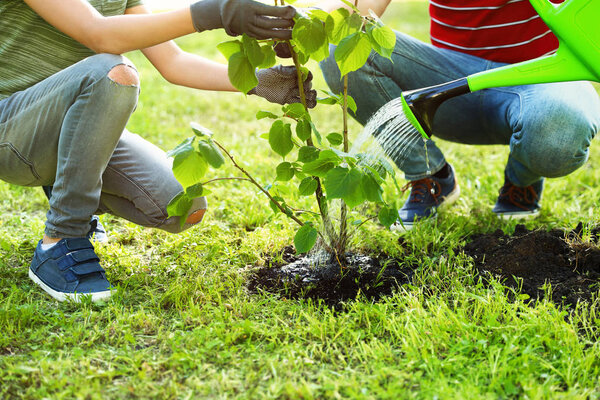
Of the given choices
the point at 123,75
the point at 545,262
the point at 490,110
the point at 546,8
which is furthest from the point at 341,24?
the point at 545,262

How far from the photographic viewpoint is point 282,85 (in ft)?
6.26

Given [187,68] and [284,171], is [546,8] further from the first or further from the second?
[187,68]

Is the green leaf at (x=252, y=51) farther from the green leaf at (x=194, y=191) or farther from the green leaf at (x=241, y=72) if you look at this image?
the green leaf at (x=194, y=191)

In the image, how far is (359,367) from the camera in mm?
1510

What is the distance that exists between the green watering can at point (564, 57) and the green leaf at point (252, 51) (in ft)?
1.88

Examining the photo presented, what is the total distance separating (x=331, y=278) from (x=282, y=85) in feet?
2.14

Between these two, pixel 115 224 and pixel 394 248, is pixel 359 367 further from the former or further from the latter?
pixel 115 224

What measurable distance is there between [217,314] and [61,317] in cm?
46

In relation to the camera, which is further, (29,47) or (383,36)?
(29,47)

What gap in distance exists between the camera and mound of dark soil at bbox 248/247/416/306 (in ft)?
6.11

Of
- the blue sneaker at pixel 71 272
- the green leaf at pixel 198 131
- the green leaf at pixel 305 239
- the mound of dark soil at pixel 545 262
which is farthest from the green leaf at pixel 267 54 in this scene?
the mound of dark soil at pixel 545 262

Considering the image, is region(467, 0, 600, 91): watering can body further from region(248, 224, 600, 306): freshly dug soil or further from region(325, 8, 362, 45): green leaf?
region(248, 224, 600, 306): freshly dug soil

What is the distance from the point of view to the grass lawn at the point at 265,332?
1.42 metres

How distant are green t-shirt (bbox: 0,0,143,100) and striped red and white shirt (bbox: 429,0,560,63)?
4.23 feet
